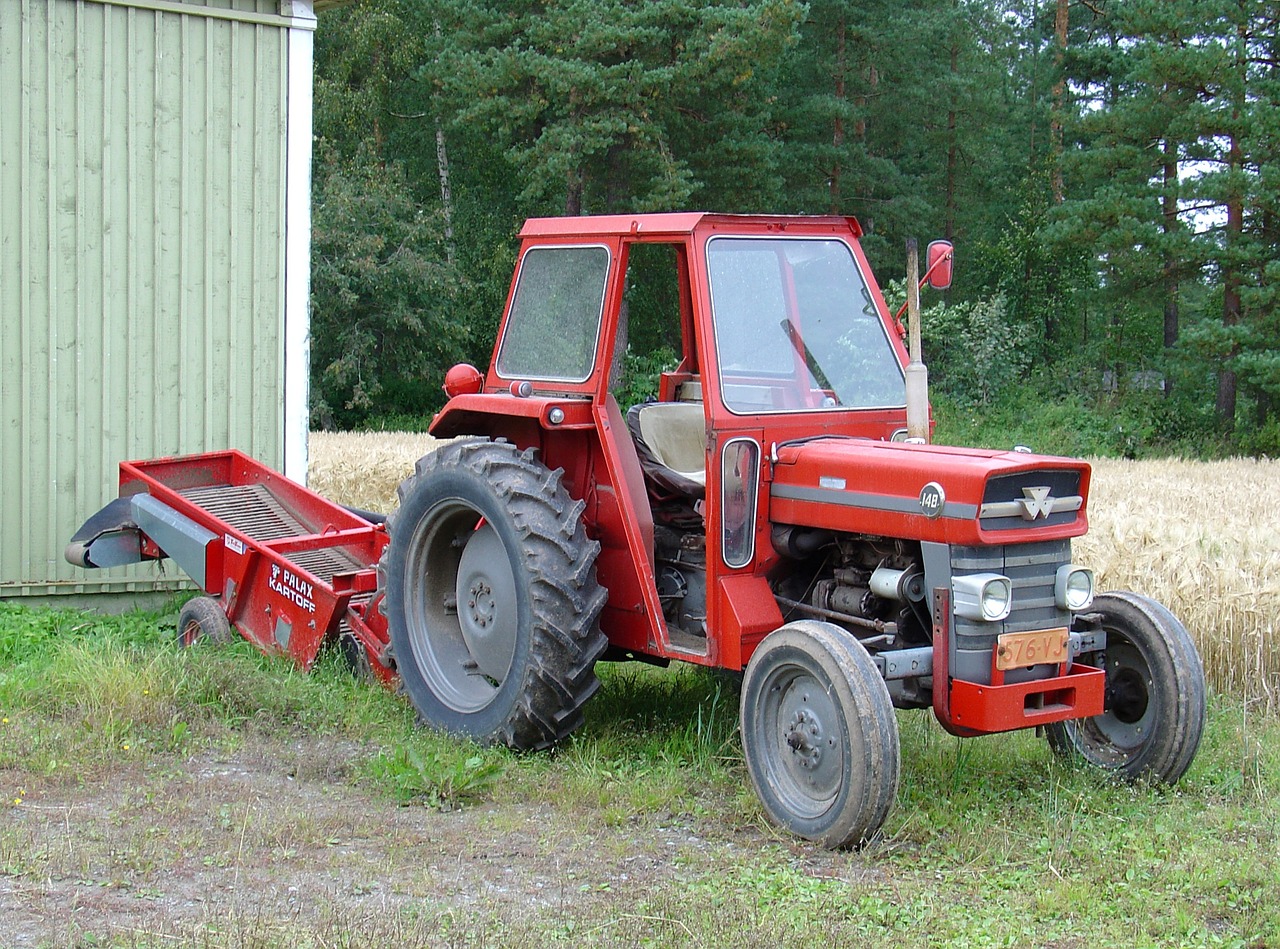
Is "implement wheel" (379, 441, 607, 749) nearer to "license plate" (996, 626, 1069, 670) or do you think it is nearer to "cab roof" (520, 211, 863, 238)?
"cab roof" (520, 211, 863, 238)

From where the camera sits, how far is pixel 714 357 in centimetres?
565

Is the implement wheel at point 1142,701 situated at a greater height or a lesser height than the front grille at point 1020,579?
→ lesser

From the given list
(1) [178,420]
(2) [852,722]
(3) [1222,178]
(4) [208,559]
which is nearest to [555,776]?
(2) [852,722]

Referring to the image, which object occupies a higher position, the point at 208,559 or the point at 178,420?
the point at 178,420

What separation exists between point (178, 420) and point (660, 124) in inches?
685

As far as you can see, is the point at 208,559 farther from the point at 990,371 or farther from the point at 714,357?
the point at 990,371

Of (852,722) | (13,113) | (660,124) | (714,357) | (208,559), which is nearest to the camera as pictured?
(852,722)

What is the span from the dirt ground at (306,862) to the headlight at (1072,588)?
1.32 m

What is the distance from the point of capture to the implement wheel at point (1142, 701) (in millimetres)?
5527

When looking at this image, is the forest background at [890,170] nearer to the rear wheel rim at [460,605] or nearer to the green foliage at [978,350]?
the green foliage at [978,350]

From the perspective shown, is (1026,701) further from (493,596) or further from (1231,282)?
(1231,282)

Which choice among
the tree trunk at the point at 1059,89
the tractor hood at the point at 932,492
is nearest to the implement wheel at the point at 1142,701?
the tractor hood at the point at 932,492

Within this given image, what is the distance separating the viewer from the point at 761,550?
5.72 metres

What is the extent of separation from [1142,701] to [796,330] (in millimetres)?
2103
